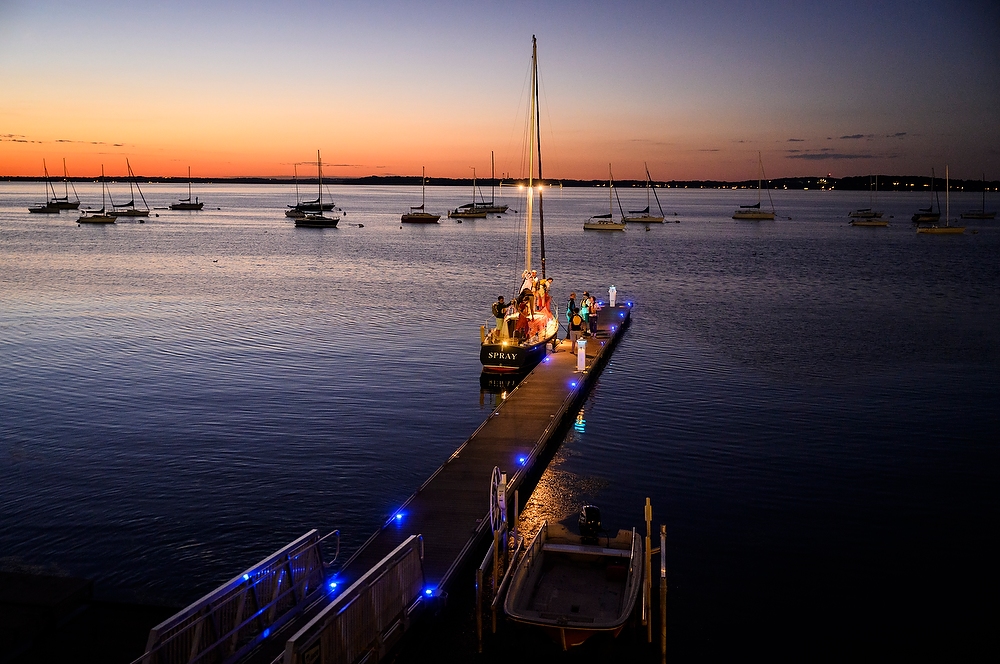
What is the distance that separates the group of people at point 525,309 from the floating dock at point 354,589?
10419 millimetres

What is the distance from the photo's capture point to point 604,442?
21.7 metres

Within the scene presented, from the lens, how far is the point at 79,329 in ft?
121

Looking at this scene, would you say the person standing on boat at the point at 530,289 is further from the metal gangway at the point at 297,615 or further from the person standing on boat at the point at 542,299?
the metal gangway at the point at 297,615

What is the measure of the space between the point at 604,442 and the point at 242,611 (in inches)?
505

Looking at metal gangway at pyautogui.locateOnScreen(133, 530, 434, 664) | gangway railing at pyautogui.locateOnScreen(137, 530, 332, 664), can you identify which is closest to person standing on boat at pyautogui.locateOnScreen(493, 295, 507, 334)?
metal gangway at pyautogui.locateOnScreen(133, 530, 434, 664)

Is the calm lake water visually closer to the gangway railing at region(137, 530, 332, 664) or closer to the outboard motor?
the outboard motor

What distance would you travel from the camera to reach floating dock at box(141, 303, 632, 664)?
9305mm

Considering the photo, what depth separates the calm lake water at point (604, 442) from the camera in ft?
46.6

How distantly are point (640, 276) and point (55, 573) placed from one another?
54014mm

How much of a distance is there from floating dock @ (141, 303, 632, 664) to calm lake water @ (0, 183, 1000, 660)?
5.47ft

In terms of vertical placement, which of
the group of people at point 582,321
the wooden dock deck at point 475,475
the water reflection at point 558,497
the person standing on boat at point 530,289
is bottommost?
the water reflection at point 558,497

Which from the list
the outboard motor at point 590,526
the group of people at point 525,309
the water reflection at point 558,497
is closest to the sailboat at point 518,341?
the group of people at point 525,309

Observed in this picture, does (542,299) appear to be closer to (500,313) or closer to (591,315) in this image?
(500,313)

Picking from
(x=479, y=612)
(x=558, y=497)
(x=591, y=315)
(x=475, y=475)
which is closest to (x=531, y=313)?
(x=591, y=315)
